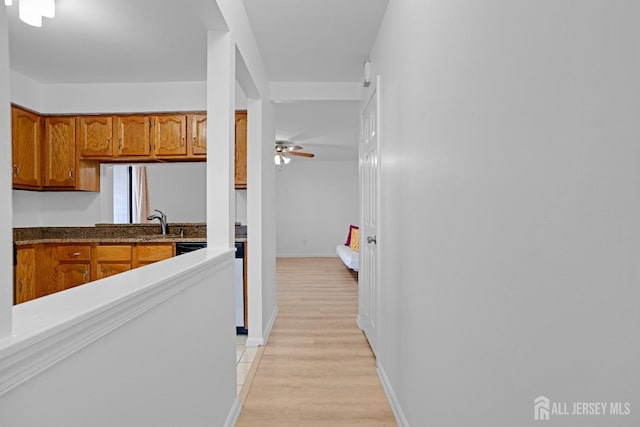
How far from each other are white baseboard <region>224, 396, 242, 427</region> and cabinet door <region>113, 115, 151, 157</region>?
2.88m

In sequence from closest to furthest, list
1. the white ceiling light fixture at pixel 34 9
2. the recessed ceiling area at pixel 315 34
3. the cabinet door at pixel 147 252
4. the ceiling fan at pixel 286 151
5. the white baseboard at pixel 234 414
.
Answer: the white ceiling light fixture at pixel 34 9 → the white baseboard at pixel 234 414 → the recessed ceiling area at pixel 315 34 → the cabinet door at pixel 147 252 → the ceiling fan at pixel 286 151

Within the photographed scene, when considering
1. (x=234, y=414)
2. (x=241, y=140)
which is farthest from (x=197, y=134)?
(x=234, y=414)

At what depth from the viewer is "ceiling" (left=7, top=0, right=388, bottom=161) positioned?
257 cm

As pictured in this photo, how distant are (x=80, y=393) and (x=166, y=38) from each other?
292 centimetres

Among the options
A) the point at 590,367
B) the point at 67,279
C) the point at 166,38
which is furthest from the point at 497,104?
the point at 67,279

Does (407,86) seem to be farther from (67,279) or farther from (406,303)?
(67,279)

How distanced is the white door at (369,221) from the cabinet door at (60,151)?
3025 mm

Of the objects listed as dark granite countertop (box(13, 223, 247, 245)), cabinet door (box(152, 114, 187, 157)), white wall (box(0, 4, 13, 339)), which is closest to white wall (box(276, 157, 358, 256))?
dark granite countertop (box(13, 223, 247, 245))

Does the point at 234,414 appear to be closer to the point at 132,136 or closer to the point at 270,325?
the point at 270,325

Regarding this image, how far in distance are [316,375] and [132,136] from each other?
3085mm

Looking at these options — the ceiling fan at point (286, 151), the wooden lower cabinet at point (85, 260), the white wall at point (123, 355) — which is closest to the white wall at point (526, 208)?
the white wall at point (123, 355)

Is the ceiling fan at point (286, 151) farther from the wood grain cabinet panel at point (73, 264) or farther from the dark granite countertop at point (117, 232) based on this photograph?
the wood grain cabinet panel at point (73, 264)

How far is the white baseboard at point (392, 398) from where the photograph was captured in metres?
2.07

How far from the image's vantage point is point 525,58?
34.8 inches
